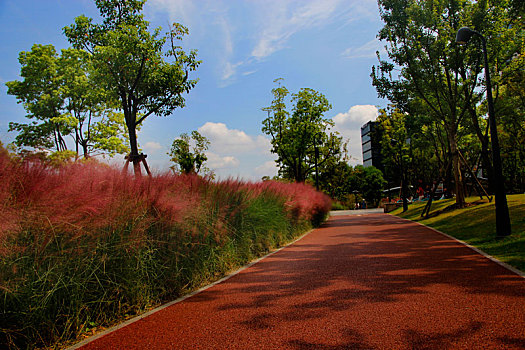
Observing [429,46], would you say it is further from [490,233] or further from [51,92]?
[51,92]

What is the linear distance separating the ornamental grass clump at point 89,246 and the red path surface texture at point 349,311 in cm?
37

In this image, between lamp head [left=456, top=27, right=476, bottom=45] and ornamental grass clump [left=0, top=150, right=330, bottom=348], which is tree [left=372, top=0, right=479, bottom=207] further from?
ornamental grass clump [left=0, top=150, right=330, bottom=348]

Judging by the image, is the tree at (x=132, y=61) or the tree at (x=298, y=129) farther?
the tree at (x=298, y=129)

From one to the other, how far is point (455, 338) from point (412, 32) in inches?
627

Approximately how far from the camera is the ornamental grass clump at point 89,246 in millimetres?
3145

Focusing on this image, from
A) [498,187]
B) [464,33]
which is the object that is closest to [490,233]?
[498,187]

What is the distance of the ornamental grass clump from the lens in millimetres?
3145

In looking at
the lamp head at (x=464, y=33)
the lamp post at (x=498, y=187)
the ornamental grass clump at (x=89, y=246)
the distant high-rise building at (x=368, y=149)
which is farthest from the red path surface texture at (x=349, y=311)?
the distant high-rise building at (x=368, y=149)

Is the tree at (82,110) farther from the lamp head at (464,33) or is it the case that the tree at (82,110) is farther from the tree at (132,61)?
the lamp head at (464,33)

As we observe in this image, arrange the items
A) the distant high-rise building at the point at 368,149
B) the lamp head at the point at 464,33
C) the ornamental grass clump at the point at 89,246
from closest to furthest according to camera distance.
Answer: the ornamental grass clump at the point at 89,246 → the lamp head at the point at 464,33 → the distant high-rise building at the point at 368,149

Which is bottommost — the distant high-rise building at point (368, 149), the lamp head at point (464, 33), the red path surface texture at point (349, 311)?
the red path surface texture at point (349, 311)

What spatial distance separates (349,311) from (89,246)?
2900 mm

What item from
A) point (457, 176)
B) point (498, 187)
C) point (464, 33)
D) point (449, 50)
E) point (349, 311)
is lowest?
point (349, 311)

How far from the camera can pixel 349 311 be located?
4.05 m
